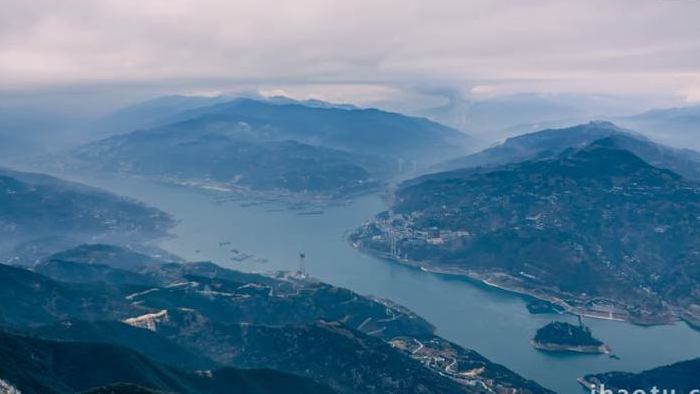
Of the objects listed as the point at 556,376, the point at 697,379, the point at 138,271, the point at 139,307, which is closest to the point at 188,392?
the point at 139,307

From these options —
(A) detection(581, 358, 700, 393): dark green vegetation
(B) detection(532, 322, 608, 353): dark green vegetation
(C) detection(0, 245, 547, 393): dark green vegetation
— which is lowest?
(B) detection(532, 322, 608, 353): dark green vegetation

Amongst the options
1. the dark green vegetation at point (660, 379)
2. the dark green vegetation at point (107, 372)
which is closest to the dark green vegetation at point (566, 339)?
the dark green vegetation at point (660, 379)

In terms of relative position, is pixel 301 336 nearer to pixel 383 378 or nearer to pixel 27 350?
pixel 383 378

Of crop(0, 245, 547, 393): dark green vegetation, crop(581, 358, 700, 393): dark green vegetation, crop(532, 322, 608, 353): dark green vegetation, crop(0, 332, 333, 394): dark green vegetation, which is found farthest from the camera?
crop(532, 322, 608, 353): dark green vegetation

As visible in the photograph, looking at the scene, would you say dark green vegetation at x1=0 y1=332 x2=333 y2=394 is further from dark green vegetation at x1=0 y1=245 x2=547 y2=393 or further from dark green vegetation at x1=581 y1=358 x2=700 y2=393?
dark green vegetation at x1=581 y1=358 x2=700 y2=393

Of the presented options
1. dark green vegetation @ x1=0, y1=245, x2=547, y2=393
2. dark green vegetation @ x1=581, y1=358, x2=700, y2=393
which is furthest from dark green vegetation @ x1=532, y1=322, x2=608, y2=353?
dark green vegetation @ x1=0, y1=245, x2=547, y2=393

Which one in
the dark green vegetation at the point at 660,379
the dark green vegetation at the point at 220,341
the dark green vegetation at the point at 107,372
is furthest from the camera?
the dark green vegetation at the point at 660,379

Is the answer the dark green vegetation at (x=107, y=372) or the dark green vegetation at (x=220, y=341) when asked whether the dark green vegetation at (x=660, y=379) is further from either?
the dark green vegetation at (x=107, y=372)
